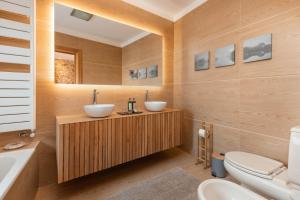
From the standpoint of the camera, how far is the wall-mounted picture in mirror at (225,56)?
1884mm

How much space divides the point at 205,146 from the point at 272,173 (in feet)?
2.99

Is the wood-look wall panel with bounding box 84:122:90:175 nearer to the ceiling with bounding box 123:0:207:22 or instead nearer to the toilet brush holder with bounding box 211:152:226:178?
the toilet brush holder with bounding box 211:152:226:178

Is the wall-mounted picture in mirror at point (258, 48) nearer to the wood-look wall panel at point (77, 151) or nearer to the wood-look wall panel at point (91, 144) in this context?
the wood-look wall panel at point (91, 144)

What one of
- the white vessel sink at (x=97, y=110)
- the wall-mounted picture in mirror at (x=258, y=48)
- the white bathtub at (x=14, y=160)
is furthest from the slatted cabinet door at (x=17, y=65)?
the wall-mounted picture in mirror at (x=258, y=48)

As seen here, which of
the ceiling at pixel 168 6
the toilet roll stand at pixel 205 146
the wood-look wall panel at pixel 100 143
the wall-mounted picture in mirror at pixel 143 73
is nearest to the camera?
the wood-look wall panel at pixel 100 143

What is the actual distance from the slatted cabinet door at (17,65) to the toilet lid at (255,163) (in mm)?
2070

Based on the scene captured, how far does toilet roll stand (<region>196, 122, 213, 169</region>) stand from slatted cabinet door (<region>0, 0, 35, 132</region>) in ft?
6.94

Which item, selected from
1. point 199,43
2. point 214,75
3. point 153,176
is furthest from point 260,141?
point 199,43

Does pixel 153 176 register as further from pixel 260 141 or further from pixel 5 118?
pixel 5 118

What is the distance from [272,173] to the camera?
4.09ft

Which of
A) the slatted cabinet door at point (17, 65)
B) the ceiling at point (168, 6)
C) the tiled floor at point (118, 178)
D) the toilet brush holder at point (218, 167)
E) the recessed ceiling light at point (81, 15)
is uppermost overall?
the ceiling at point (168, 6)

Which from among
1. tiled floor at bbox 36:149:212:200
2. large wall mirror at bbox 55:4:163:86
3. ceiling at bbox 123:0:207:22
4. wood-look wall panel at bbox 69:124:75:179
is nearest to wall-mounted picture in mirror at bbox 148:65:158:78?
large wall mirror at bbox 55:4:163:86

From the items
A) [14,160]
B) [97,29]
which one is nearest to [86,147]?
[14,160]

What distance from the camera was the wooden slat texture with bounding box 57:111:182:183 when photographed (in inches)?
56.4
